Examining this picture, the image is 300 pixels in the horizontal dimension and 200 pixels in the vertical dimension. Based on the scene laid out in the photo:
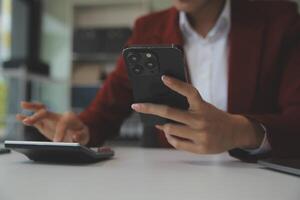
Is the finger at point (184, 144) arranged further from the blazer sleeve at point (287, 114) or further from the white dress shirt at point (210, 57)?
the white dress shirt at point (210, 57)

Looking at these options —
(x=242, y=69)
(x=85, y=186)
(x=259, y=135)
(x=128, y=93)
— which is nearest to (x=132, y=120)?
(x=128, y=93)

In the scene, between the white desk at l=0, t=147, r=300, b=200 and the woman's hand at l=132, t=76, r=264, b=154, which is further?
the woman's hand at l=132, t=76, r=264, b=154

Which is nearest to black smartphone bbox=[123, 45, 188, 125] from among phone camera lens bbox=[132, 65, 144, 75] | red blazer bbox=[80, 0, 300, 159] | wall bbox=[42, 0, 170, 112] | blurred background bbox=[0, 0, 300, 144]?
phone camera lens bbox=[132, 65, 144, 75]

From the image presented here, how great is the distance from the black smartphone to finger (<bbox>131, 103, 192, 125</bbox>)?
0.02 metres

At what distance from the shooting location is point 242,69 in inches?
41.0

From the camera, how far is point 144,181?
462mm

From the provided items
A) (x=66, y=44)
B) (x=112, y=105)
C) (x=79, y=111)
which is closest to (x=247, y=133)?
(x=112, y=105)

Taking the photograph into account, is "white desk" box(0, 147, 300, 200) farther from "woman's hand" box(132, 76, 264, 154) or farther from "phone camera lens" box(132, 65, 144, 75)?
"phone camera lens" box(132, 65, 144, 75)

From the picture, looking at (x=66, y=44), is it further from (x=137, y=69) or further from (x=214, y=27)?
(x=137, y=69)

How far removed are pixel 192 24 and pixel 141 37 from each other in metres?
0.16

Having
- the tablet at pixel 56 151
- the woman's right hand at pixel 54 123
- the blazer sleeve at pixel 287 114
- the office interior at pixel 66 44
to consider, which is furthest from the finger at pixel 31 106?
the office interior at pixel 66 44

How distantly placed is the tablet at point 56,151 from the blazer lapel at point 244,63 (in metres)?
0.50

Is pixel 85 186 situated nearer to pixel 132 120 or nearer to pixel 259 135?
pixel 259 135

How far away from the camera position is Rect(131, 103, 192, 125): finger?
1.97 feet
